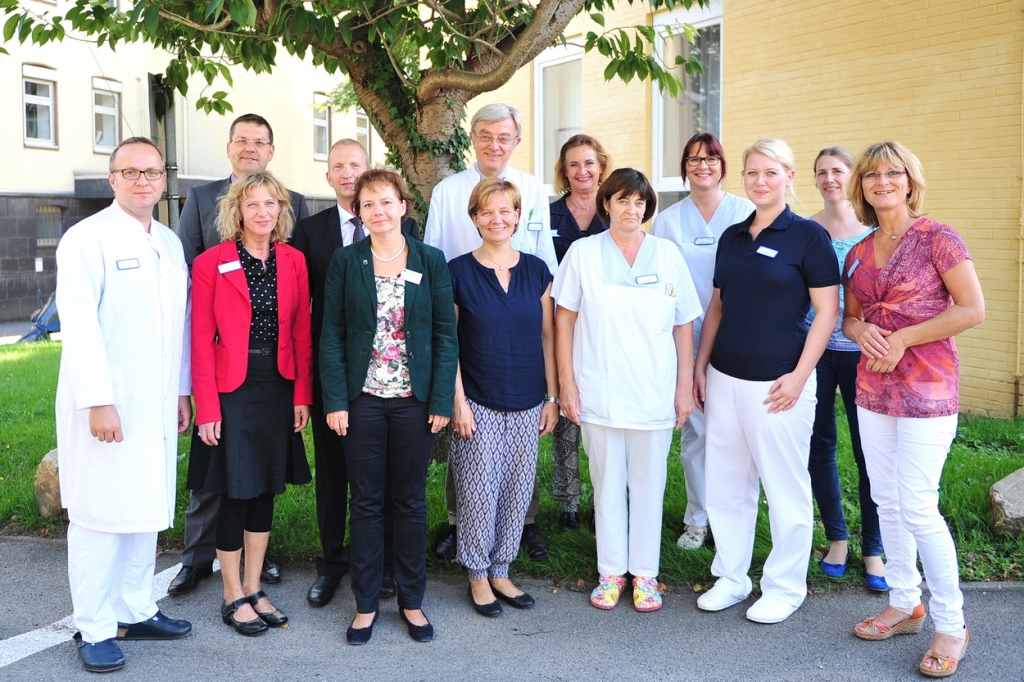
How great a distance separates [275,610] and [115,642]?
716 mm

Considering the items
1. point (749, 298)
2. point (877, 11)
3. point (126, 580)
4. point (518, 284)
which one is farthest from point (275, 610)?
point (877, 11)

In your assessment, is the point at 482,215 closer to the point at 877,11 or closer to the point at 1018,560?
the point at 1018,560

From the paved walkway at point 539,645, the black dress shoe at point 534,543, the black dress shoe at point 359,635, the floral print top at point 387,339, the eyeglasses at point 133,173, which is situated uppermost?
the eyeglasses at point 133,173

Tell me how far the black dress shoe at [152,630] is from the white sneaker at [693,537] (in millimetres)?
2654

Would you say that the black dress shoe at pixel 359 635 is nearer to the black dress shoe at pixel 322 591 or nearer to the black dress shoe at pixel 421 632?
the black dress shoe at pixel 421 632

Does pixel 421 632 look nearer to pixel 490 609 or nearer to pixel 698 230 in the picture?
pixel 490 609

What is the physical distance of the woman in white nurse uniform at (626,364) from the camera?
4344mm

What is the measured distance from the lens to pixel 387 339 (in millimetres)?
4109

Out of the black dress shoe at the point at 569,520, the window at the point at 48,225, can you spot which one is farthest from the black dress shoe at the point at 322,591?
the window at the point at 48,225

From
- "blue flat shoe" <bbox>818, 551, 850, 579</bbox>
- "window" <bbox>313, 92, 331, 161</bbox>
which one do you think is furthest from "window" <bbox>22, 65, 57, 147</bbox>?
"blue flat shoe" <bbox>818, 551, 850, 579</bbox>

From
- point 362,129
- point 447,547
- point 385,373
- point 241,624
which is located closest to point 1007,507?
point 447,547

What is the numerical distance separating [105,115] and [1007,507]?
81.6 feet

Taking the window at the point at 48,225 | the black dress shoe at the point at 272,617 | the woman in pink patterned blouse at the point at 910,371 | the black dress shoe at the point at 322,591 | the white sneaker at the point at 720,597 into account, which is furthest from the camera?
the window at the point at 48,225

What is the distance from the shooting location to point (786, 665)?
3863 mm
